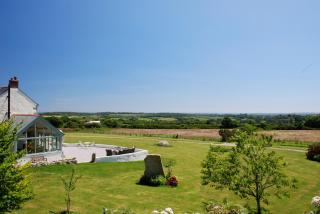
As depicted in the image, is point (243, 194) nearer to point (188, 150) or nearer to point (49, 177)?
point (49, 177)

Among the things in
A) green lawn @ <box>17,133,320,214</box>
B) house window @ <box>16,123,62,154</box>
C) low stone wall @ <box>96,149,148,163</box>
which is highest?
house window @ <box>16,123,62,154</box>

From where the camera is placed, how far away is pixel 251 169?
42.9 feet

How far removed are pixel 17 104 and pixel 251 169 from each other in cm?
2807

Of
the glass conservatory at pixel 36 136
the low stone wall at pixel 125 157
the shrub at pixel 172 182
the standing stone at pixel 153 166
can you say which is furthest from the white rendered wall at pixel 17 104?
the shrub at pixel 172 182

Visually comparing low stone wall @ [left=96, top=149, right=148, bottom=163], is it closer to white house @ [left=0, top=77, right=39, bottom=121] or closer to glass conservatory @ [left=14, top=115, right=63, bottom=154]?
glass conservatory @ [left=14, top=115, right=63, bottom=154]

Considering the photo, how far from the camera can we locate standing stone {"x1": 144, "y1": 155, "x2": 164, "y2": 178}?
1969 cm

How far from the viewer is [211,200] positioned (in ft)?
54.1

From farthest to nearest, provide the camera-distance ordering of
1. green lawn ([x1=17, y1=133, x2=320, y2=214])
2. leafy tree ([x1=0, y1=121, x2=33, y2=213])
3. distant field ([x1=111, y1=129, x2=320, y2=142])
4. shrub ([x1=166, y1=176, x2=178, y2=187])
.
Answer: distant field ([x1=111, y1=129, x2=320, y2=142]) → shrub ([x1=166, y1=176, x2=178, y2=187]) → green lawn ([x1=17, y1=133, x2=320, y2=214]) → leafy tree ([x1=0, y1=121, x2=33, y2=213])

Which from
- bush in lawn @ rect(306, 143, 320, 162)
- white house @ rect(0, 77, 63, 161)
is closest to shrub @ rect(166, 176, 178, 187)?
white house @ rect(0, 77, 63, 161)

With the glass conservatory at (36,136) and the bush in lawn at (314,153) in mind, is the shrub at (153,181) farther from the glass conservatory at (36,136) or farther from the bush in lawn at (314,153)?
the bush in lawn at (314,153)

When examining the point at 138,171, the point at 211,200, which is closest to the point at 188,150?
the point at 138,171

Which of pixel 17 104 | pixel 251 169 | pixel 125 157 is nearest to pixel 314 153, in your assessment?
pixel 125 157

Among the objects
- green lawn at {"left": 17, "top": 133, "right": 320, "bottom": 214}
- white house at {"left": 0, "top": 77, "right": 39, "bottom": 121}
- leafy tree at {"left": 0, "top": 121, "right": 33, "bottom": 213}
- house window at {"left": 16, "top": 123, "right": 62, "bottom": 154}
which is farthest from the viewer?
white house at {"left": 0, "top": 77, "right": 39, "bottom": 121}

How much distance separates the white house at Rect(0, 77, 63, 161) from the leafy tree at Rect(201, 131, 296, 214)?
17.1 metres
